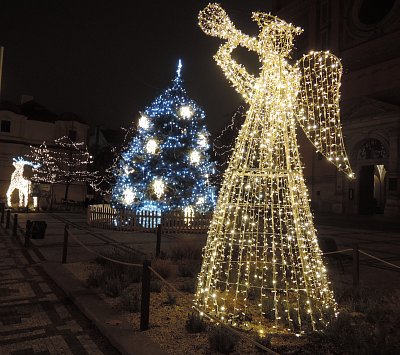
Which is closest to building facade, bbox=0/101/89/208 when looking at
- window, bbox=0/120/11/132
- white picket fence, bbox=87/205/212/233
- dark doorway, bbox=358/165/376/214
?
window, bbox=0/120/11/132

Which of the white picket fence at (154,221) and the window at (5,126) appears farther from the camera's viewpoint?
the window at (5,126)

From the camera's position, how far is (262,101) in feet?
18.1

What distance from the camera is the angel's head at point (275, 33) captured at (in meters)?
5.46

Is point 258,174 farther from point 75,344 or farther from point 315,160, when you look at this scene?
point 315,160

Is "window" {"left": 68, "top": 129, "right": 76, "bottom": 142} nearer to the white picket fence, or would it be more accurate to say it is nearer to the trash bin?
the white picket fence

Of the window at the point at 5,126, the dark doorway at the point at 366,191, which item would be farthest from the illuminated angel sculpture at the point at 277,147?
the window at the point at 5,126

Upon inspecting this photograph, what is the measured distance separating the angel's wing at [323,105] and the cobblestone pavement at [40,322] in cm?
361

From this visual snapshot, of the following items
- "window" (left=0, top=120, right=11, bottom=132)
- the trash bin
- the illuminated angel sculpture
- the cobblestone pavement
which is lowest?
the cobblestone pavement

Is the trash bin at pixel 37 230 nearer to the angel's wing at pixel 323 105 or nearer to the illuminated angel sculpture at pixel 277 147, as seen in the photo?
the illuminated angel sculpture at pixel 277 147

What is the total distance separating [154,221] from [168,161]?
8.56ft

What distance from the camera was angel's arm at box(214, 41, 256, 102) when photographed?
18.8ft

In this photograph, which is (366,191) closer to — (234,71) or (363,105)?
(363,105)

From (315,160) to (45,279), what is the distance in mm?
30038

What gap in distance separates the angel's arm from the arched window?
26304 millimetres
